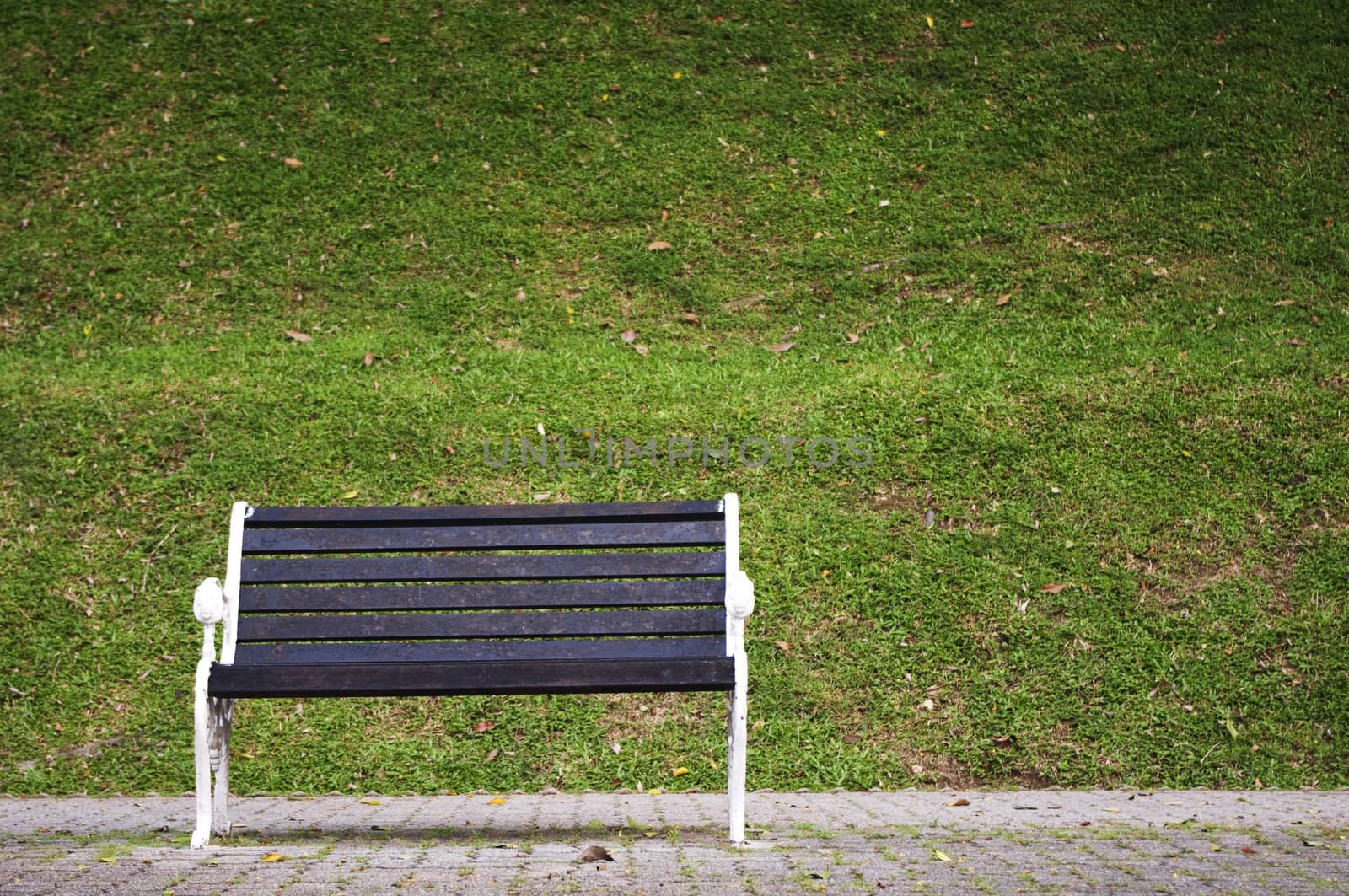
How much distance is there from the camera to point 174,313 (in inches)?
310

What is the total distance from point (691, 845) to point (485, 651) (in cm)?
96

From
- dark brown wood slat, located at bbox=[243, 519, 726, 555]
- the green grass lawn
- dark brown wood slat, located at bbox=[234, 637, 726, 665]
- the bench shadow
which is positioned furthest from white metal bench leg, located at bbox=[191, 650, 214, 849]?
the green grass lawn

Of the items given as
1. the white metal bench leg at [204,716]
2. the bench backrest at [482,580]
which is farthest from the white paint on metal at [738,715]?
the white metal bench leg at [204,716]

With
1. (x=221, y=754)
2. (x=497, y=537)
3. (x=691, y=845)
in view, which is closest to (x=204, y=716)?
(x=221, y=754)

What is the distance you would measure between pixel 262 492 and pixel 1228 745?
17.0 ft

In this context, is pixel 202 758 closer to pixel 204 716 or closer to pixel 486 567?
pixel 204 716

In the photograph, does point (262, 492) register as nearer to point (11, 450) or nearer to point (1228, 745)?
point (11, 450)

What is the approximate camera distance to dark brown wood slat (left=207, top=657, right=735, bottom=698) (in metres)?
3.50

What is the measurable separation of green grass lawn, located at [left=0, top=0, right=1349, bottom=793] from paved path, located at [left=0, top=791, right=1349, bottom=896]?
0.44 m

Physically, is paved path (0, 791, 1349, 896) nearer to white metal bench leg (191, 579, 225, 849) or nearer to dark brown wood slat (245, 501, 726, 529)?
white metal bench leg (191, 579, 225, 849)

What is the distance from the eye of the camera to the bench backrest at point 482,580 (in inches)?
151

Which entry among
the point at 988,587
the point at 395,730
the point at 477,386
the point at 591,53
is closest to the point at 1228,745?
the point at 988,587

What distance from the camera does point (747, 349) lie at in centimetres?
768

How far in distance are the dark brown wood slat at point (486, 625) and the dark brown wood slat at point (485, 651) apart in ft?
0.10
